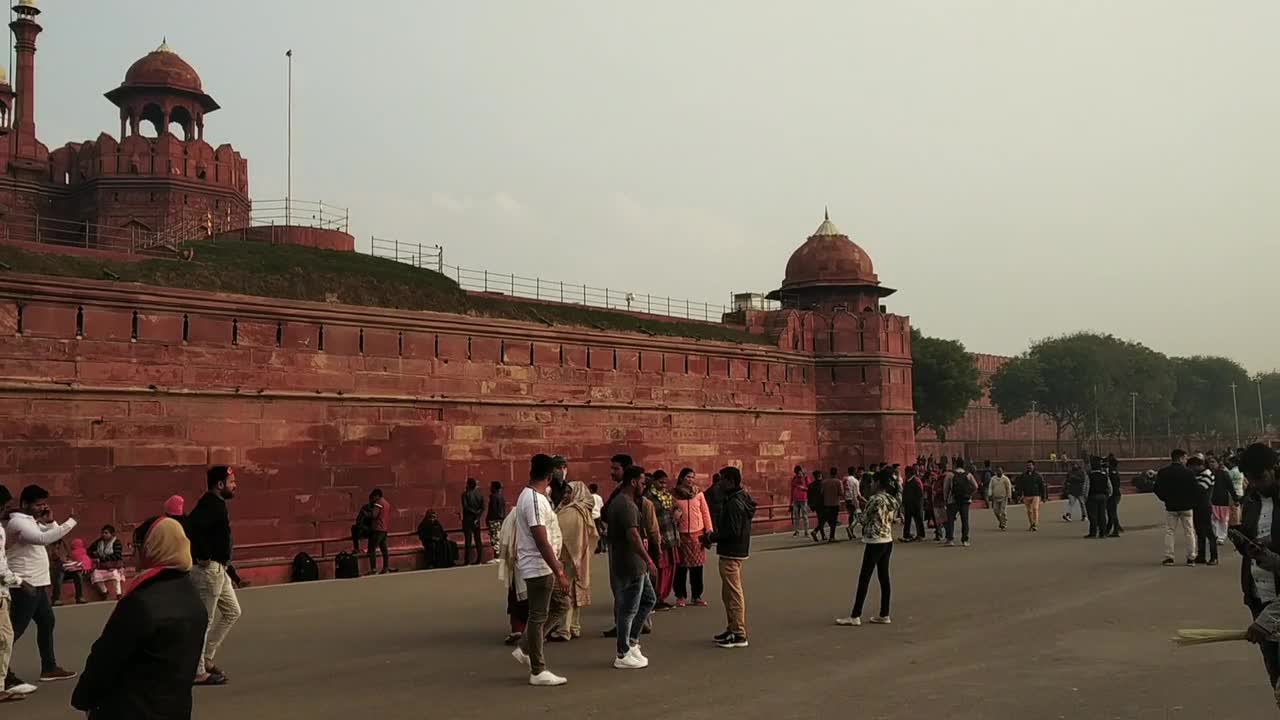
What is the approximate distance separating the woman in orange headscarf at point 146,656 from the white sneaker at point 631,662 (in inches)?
154

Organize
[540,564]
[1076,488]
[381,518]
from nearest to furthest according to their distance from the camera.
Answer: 1. [540,564]
2. [381,518]
3. [1076,488]

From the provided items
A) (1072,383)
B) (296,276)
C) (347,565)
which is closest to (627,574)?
(347,565)

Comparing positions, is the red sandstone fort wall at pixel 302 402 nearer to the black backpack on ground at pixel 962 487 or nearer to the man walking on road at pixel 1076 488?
the man walking on road at pixel 1076 488

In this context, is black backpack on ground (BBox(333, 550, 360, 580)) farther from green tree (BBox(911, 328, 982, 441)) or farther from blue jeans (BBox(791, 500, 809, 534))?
green tree (BBox(911, 328, 982, 441))

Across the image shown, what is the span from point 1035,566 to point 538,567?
Answer: 8221mm

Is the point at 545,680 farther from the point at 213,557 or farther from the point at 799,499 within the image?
the point at 799,499

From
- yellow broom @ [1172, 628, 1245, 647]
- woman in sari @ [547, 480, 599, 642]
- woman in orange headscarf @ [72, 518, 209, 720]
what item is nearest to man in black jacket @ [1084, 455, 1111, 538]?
woman in sari @ [547, 480, 599, 642]

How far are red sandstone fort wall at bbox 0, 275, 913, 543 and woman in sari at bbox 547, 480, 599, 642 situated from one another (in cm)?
883

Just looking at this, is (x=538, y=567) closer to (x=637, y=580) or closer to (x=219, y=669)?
(x=637, y=580)

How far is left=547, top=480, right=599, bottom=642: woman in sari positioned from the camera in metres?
8.19

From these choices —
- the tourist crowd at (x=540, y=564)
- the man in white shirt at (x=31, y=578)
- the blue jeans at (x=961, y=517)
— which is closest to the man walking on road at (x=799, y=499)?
the blue jeans at (x=961, y=517)

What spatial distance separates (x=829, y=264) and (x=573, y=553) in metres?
22.8

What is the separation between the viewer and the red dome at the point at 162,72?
3394 cm

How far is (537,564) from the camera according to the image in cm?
658
